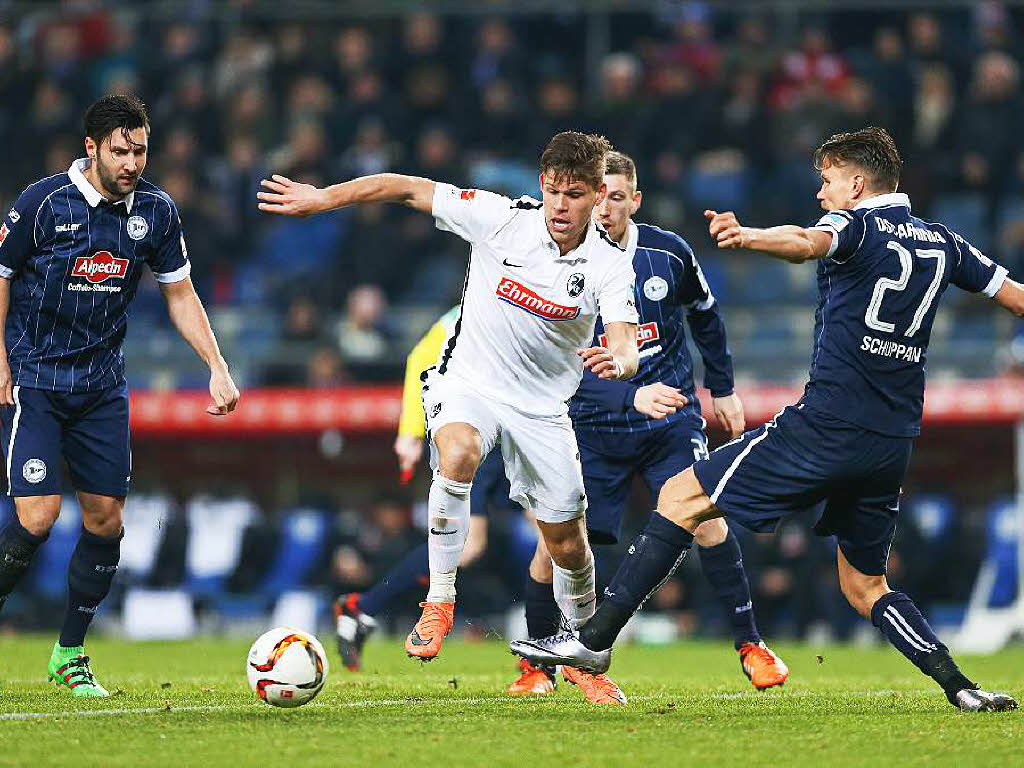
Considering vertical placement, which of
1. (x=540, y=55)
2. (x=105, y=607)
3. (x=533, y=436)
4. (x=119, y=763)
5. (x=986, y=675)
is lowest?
(x=105, y=607)

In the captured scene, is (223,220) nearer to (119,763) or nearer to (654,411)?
(654,411)

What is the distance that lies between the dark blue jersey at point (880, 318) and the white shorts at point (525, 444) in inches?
44.8

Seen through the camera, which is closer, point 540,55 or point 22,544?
point 22,544

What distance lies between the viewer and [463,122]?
1883 centimetres

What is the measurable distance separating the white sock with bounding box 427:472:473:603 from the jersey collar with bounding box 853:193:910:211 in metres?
2.10

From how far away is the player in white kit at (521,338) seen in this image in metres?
7.05

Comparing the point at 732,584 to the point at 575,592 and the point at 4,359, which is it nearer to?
the point at 575,592

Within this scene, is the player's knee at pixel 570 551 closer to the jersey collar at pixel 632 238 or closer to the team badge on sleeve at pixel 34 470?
the jersey collar at pixel 632 238

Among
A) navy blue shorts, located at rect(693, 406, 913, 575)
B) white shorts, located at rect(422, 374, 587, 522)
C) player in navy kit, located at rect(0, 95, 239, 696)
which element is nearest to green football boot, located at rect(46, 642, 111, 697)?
player in navy kit, located at rect(0, 95, 239, 696)

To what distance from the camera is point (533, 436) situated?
24.0 ft

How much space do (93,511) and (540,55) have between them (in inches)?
511

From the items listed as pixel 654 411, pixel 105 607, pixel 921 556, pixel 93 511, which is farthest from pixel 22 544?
pixel 921 556

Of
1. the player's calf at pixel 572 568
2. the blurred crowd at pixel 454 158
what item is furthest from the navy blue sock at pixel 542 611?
the blurred crowd at pixel 454 158

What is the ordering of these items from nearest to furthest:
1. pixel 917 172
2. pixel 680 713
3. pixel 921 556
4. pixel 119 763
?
pixel 119 763
pixel 680 713
pixel 921 556
pixel 917 172
